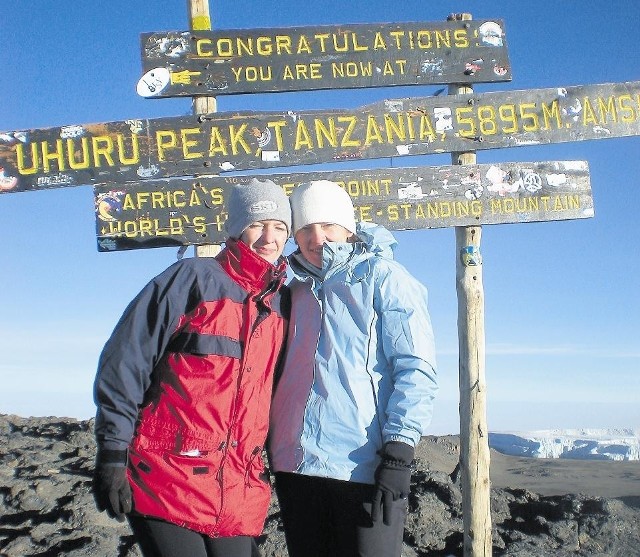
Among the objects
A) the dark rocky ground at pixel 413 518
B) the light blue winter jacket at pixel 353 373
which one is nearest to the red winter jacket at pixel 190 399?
the light blue winter jacket at pixel 353 373

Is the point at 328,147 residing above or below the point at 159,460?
above

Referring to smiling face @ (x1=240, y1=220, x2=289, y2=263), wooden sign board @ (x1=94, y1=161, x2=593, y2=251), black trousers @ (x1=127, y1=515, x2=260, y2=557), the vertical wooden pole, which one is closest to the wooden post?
wooden sign board @ (x1=94, y1=161, x2=593, y2=251)

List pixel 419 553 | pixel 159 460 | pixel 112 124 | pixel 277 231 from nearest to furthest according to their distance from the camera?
pixel 159 460, pixel 277 231, pixel 112 124, pixel 419 553

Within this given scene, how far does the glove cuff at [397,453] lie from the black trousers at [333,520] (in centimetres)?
18

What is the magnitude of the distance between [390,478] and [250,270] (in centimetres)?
106

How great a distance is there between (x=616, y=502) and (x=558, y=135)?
3962mm

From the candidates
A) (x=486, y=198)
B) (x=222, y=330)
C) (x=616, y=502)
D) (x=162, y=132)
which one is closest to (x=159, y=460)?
(x=222, y=330)

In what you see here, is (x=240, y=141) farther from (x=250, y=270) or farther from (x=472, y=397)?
(x=250, y=270)

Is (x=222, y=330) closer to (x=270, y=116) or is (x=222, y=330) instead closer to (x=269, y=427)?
(x=269, y=427)

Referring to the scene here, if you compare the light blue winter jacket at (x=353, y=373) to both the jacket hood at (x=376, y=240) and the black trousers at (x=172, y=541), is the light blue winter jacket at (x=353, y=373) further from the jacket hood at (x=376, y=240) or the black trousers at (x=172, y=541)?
the black trousers at (x=172, y=541)

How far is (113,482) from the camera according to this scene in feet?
9.25

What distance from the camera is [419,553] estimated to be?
6.70m

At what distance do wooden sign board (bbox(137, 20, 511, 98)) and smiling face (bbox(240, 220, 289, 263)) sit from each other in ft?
10.9

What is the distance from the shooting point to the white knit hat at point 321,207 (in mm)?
3539
